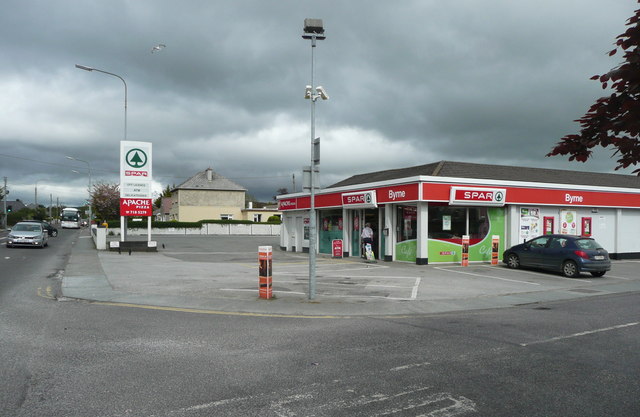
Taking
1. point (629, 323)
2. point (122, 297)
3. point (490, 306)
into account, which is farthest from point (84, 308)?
point (629, 323)

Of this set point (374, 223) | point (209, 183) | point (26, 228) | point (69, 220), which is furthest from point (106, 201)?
point (374, 223)

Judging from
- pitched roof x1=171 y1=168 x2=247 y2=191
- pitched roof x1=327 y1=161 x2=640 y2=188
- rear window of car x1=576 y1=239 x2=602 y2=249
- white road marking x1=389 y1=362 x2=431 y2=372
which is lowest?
white road marking x1=389 y1=362 x2=431 y2=372

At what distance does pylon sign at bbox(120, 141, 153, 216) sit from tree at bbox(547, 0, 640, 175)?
25245 millimetres

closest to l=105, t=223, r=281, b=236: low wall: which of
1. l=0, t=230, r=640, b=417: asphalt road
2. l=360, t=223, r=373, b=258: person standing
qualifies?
l=360, t=223, r=373, b=258: person standing

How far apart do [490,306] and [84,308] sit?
885cm

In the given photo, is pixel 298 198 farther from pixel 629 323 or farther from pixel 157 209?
pixel 157 209

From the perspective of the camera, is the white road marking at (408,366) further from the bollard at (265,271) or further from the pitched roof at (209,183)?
the pitched roof at (209,183)

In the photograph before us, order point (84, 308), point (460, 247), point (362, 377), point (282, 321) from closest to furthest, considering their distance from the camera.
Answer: point (362, 377) < point (282, 321) < point (84, 308) < point (460, 247)

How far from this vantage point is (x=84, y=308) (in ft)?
31.9

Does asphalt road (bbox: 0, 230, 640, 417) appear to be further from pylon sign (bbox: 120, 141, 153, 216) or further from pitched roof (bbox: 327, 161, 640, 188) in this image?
pylon sign (bbox: 120, 141, 153, 216)

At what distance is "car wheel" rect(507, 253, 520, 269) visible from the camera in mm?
19188

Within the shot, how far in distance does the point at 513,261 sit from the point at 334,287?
9543 millimetres

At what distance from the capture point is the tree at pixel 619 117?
357cm

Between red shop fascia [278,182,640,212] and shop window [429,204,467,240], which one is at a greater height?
red shop fascia [278,182,640,212]
